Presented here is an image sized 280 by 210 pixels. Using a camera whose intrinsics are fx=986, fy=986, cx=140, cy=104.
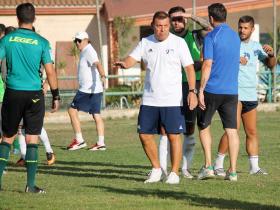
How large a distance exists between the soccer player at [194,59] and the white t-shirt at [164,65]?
0.56 metres

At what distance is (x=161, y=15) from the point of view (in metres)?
11.3

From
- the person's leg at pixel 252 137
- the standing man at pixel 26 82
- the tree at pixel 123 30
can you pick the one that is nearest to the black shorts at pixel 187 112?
the person's leg at pixel 252 137

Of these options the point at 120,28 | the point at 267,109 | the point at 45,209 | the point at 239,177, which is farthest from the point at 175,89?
the point at 120,28

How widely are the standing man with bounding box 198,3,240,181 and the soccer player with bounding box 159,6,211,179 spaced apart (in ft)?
1.13

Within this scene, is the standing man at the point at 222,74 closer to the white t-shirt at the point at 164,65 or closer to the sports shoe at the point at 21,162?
the white t-shirt at the point at 164,65

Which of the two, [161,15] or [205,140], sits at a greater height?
[161,15]

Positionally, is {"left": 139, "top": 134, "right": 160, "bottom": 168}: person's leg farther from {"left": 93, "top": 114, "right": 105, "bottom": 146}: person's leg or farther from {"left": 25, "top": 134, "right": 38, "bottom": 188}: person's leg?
{"left": 93, "top": 114, "right": 105, "bottom": 146}: person's leg

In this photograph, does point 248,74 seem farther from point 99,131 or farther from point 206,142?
point 99,131

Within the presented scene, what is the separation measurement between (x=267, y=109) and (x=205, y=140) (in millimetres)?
13112

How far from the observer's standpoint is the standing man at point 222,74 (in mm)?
11500

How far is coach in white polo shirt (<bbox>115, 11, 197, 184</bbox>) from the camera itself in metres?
11.3

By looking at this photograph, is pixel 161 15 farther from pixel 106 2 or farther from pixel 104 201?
pixel 106 2

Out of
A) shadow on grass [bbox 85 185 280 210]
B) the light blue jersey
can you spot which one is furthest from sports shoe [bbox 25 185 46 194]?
the light blue jersey

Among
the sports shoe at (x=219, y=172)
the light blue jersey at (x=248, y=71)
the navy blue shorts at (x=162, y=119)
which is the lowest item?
Result: the sports shoe at (x=219, y=172)
